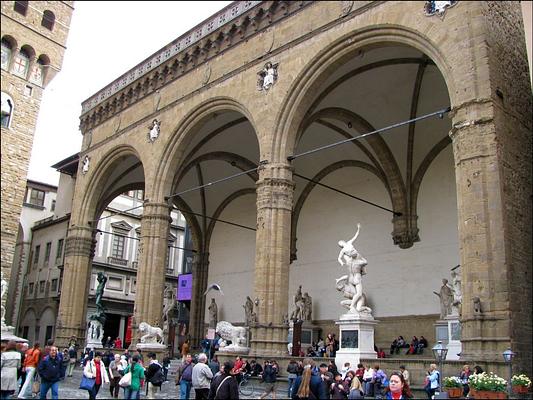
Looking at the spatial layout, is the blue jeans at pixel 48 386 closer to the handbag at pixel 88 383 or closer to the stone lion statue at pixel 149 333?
the handbag at pixel 88 383

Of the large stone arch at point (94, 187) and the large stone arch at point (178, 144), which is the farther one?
the large stone arch at point (94, 187)

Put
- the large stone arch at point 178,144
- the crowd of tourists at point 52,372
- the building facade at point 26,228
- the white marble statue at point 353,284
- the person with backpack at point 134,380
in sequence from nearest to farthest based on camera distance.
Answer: the crowd of tourists at point 52,372 < the person with backpack at point 134,380 < the white marble statue at point 353,284 < the large stone arch at point 178,144 < the building facade at point 26,228

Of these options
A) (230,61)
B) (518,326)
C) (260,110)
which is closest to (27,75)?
(230,61)

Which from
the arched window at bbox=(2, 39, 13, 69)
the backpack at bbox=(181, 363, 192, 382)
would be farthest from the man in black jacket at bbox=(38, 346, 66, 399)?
the arched window at bbox=(2, 39, 13, 69)

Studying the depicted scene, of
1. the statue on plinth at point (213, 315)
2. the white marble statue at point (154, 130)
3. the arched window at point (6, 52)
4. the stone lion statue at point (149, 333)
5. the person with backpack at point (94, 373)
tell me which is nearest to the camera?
the person with backpack at point (94, 373)

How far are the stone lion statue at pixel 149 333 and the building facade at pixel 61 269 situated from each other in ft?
48.2

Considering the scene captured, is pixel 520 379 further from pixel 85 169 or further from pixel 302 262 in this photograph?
pixel 85 169

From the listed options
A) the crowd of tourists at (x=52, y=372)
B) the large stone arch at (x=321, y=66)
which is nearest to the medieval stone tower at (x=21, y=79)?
the large stone arch at (x=321, y=66)

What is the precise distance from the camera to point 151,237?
2011 centimetres

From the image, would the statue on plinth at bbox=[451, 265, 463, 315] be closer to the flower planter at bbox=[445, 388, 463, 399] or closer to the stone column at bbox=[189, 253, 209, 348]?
the flower planter at bbox=[445, 388, 463, 399]

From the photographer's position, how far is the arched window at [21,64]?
725 inches

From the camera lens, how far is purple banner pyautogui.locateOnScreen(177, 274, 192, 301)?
3039 cm

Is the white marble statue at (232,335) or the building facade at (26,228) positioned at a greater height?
the building facade at (26,228)

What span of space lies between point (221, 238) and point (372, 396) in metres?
19.2
